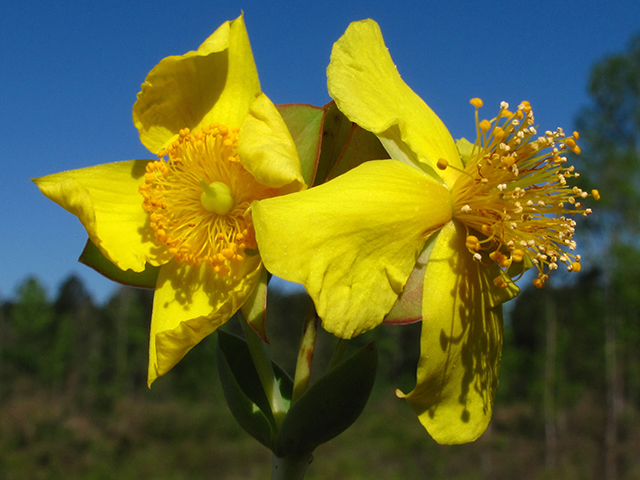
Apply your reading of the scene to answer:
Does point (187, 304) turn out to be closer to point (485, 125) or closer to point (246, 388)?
point (246, 388)

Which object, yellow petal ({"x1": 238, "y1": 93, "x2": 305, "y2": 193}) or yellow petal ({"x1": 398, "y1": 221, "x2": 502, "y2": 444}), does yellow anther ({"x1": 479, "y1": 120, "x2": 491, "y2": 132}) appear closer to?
yellow petal ({"x1": 398, "y1": 221, "x2": 502, "y2": 444})

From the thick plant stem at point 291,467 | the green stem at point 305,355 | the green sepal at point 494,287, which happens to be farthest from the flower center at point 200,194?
the green sepal at point 494,287

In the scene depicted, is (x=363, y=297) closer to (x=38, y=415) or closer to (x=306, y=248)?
(x=306, y=248)

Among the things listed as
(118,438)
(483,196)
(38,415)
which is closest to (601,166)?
(483,196)

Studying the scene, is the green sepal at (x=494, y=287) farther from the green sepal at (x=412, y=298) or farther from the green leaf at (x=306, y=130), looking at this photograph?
the green leaf at (x=306, y=130)

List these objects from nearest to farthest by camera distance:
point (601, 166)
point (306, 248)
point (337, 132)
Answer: point (306, 248) < point (337, 132) < point (601, 166)

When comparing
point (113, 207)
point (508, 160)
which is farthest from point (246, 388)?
point (508, 160)
